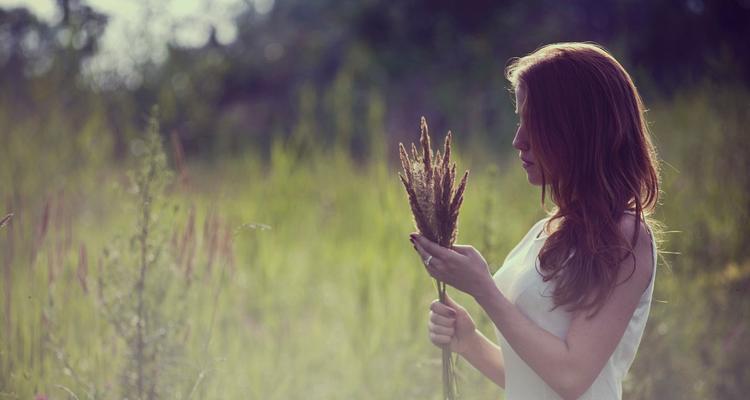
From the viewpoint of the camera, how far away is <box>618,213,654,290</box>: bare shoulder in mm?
1742

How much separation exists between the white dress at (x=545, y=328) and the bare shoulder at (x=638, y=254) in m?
0.03

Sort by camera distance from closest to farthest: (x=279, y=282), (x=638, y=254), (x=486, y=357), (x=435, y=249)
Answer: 1. (x=435, y=249)
2. (x=638, y=254)
3. (x=486, y=357)
4. (x=279, y=282)

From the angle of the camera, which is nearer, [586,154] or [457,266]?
[457,266]

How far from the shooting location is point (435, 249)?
5.44 ft

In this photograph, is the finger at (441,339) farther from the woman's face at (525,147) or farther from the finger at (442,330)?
the woman's face at (525,147)

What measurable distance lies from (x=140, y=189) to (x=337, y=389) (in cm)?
164

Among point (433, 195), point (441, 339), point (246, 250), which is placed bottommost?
point (246, 250)

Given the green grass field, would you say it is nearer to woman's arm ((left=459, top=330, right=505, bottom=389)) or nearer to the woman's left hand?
woman's arm ((left=459, top=330, right=505, bottom=389))

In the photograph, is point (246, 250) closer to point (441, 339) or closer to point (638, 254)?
point (441, 339)

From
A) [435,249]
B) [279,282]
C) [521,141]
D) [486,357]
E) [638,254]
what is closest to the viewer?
[435,249]

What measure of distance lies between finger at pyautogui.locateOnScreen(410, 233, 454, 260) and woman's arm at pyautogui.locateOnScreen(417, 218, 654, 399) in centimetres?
4

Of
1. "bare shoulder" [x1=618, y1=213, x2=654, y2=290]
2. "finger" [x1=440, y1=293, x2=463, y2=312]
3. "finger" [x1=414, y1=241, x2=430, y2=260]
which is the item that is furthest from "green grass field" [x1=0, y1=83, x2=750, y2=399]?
"bare shoulder" [x1=618, y1=213, x2=654, y2=290]

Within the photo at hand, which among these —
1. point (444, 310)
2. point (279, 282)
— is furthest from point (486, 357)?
point (279, 282)

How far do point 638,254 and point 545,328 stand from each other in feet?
0.95
